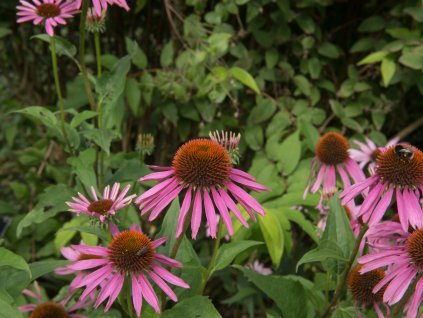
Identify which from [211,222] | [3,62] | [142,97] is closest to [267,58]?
[142,97]

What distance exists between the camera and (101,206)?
1.02m

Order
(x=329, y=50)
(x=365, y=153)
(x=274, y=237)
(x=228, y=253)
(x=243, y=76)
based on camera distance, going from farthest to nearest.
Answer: (x=329, y=50), (x=365, y=153), (x=243, y=76), (x=274, y=237), (x=228, y=253)

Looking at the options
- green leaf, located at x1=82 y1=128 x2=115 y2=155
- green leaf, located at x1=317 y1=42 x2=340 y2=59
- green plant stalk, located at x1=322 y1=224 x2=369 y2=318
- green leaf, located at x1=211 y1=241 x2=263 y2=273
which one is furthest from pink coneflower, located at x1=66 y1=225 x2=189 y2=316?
green leaf, located at x1=317 y1=42 x2=340 y2=59

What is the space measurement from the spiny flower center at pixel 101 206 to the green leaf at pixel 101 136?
0.27 metres

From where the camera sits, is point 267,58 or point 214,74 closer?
point 214,74

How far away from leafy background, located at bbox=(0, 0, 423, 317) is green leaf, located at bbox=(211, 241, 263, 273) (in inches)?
18.5

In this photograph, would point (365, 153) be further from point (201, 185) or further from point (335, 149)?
point (201, 185)

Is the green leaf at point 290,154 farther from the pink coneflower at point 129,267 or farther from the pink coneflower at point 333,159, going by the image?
the pink coneflower at point 129,267

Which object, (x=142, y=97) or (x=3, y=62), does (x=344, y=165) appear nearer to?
(x=142, y=97)

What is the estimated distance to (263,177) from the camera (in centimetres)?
174

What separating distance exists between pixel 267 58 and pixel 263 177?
458 mm

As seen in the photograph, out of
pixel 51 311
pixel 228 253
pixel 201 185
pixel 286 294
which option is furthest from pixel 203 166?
pixel 51 311

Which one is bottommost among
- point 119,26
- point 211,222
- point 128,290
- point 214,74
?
point 128,290

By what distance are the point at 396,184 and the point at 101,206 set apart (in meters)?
0.49
